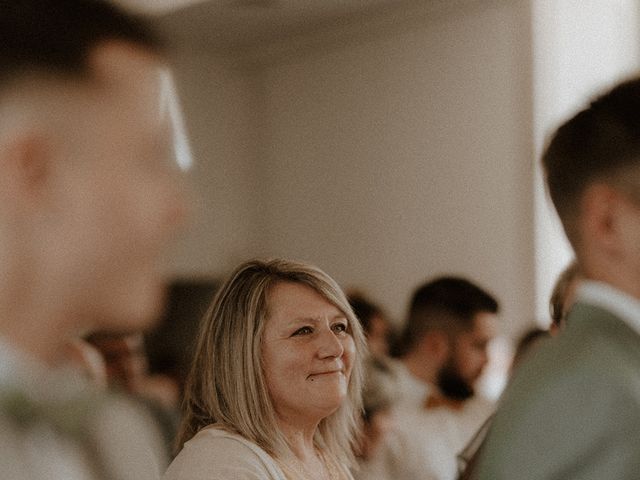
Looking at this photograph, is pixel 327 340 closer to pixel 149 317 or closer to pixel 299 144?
pixel 149 317

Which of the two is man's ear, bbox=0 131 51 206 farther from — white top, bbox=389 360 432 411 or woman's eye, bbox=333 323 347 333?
white top, bbox=389 360 432 411

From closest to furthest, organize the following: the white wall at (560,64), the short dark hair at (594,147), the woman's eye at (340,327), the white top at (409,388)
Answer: the short dark hair at (594,147), the woman's eye at (340,327), the white top at (409,388), the white wall at (560,64)

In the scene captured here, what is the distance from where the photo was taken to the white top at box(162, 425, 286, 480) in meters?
1.51

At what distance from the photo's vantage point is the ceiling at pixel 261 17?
5918mm

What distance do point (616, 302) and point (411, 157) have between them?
5033 mm

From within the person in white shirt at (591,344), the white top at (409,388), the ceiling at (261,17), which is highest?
the ceiling at (261,17)

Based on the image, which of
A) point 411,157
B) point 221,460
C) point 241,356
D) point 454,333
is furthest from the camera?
point 411,157

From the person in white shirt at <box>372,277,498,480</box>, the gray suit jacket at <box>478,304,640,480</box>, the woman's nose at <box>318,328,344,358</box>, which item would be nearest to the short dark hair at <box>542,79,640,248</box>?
the gray suit jacket at <box>478,304,640,480</box>

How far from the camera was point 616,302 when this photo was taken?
3.39 ft

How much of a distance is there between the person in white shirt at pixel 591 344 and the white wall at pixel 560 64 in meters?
4.24

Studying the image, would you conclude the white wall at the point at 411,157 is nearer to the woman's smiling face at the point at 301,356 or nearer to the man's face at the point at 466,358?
the man's face at the point at 466,358

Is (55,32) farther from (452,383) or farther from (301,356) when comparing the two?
(452,383)

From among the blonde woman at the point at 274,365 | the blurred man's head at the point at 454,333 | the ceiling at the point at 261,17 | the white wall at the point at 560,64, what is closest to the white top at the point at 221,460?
the blonde woman at the point at 274,365

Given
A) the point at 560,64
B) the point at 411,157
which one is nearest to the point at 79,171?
the point at 560,64
